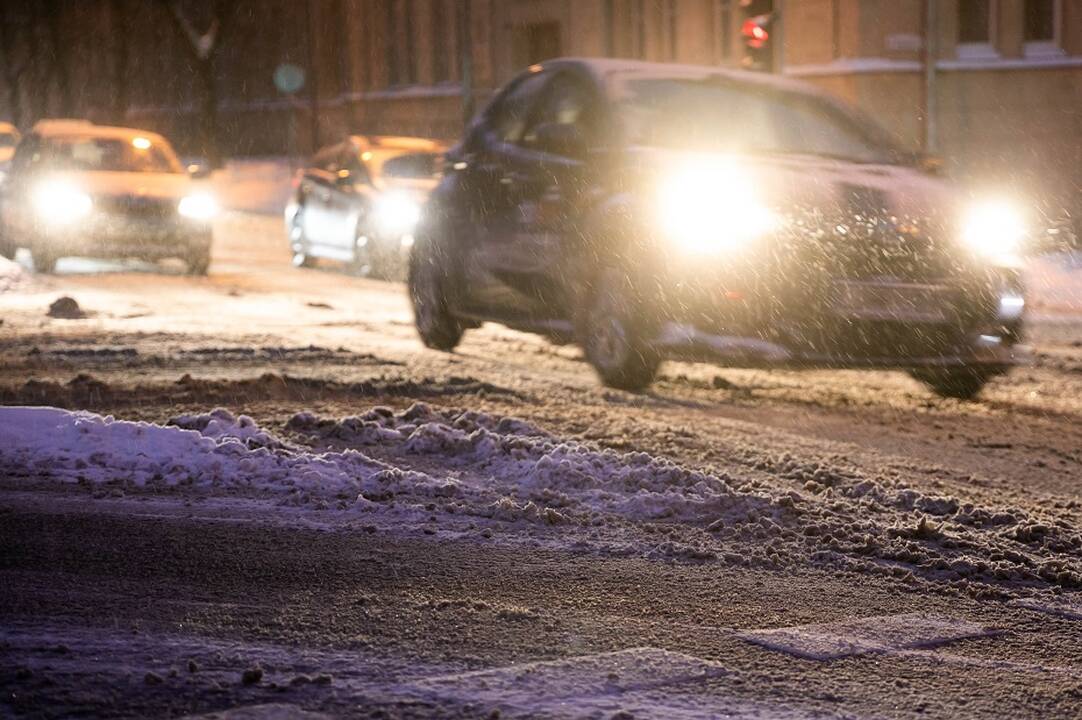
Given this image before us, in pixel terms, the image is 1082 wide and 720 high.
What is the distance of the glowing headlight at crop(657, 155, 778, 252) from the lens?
374 inches

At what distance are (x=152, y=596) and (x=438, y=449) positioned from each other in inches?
106

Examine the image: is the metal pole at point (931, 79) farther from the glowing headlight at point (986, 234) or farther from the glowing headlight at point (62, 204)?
the glowing headlight at point (986, 234)

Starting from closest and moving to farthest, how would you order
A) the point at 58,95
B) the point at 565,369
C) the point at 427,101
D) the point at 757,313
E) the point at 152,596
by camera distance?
the point at 152,596 < the point at 757,313 < the point at 565,369 < the point at 427,101 < the point at 58,95

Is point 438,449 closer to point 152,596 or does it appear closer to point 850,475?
point 850,475

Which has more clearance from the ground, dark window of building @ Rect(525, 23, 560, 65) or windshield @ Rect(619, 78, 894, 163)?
dark window of building @ Rect(525, 23, 560, 65)

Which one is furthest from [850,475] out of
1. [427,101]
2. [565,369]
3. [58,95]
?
[58,95]

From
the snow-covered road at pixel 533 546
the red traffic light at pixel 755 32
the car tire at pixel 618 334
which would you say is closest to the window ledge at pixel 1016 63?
the red traffic light at pixel 755 32

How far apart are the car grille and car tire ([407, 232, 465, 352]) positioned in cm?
878

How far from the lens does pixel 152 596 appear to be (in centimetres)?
539

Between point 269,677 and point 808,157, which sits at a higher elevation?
point 808,157

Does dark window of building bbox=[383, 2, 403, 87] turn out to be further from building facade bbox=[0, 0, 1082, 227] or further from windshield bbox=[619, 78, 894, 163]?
windshield bbox=[619, 78, 894, 163]

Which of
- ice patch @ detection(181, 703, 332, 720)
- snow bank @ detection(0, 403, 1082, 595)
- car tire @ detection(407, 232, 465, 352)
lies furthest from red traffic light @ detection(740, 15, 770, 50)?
ice patch @ detection(181, 703, 332, 720)

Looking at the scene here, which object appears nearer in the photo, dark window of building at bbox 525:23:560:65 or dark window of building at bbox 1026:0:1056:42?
dark window of building at bbox 1026:0:1056:42

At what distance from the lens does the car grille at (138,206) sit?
67.7 ft
